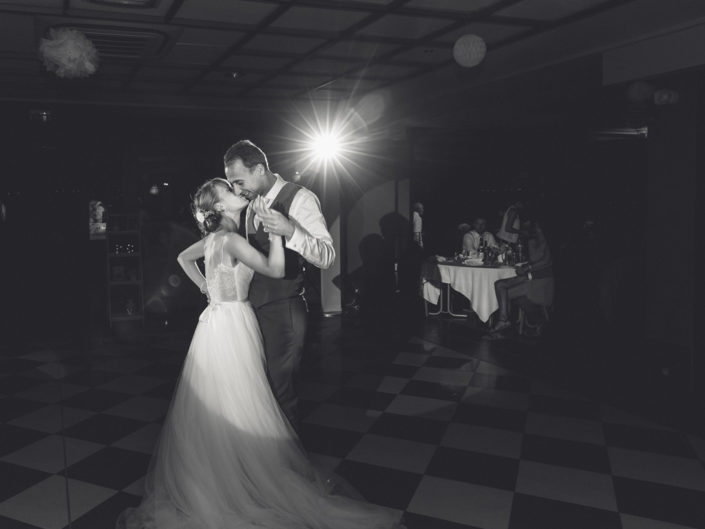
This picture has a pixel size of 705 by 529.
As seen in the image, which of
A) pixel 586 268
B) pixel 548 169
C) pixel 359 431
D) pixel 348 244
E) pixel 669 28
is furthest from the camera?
pixel 548 169

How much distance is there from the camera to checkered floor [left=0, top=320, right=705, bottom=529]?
114 inches

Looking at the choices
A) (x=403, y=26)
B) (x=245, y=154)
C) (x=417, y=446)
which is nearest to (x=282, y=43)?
(x=403, y=26)

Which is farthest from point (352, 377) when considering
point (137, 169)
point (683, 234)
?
point (137, 169)

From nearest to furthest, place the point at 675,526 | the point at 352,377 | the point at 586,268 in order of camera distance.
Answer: the point at 675,526
the point at 352,377
the point at 586,268

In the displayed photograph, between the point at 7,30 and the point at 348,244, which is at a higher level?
the point at 7,30

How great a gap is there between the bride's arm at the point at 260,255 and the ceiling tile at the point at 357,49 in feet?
10.2

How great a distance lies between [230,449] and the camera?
269cm

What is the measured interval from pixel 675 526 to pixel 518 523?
68 centimetres

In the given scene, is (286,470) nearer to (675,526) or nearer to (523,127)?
(675,526)

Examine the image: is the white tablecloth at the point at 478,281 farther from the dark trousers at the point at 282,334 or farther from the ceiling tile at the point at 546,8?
the dark trousers at the point at 282,334

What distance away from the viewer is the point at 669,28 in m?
4.64

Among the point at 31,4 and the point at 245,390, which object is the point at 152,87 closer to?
the point at 31,4

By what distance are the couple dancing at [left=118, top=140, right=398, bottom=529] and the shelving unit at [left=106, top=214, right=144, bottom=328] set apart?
5551mm

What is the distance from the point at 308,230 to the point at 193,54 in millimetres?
3647
